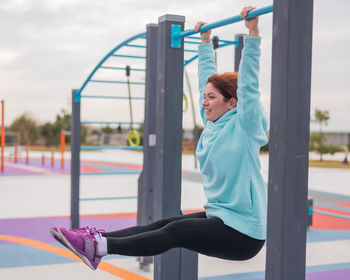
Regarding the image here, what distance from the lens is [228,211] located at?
2.07 meters

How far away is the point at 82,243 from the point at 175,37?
1.32m

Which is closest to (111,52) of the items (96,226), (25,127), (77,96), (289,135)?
(77,96)

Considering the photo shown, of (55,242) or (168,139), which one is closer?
(168,139)

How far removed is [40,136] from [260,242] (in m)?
29.0

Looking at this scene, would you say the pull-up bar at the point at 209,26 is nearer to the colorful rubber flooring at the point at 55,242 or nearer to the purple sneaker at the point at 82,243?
the purple sneaker at the point at 82,243

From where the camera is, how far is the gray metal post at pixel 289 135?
172 cm

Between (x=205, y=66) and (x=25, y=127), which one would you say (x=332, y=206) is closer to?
(x=205, y=66)

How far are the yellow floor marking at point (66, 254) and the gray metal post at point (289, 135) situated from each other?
1963 millimetres

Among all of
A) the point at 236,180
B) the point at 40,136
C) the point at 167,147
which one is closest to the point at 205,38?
the point at 167,147

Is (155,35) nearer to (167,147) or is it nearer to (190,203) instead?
(167,147)

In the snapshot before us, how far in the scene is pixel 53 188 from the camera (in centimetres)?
885

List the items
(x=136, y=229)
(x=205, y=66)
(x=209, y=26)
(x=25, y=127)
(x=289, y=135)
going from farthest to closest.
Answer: (x=25, y=127)
(x=205, y=66)
(x=209, y=26)
(x=136, y=229)
(x=289, y=135)

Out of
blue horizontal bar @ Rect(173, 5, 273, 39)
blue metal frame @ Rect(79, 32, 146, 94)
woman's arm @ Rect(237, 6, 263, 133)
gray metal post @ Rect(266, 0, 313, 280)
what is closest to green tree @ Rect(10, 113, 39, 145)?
blue metal frame @ Rect(79, 32, 146, 94)

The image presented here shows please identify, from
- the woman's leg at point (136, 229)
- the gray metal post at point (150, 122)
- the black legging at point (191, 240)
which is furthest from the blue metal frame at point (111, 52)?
the black legging at point (191, 240)
